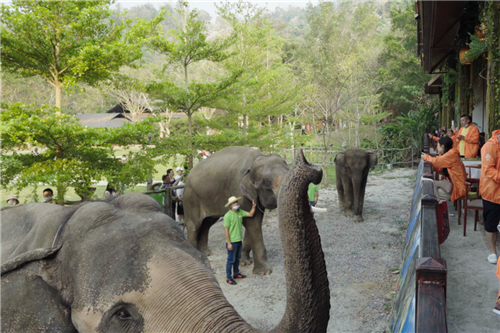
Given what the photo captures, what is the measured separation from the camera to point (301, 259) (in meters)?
1.64

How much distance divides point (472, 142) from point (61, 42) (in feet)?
27.9

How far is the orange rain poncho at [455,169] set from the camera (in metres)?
6.52

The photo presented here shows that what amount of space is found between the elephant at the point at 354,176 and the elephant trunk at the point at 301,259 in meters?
10.2

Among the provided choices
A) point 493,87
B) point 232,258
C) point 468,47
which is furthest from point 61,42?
point 468,47

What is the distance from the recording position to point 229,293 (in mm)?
7020

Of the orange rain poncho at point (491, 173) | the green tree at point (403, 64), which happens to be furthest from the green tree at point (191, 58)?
the green tree at point (403, 64)

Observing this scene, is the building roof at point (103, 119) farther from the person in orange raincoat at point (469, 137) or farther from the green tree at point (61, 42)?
the person in orange raincoat at point (469, 137)

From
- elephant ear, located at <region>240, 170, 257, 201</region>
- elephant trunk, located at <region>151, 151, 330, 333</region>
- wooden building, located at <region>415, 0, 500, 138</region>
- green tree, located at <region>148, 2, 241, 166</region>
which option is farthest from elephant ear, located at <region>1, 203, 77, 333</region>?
green tree, located at <region>148, 2, 241, 166</region>

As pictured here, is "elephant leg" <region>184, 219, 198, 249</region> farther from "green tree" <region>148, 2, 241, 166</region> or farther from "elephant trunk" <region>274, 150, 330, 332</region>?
"elephant trunk" <region>274, 150, 330, 332</region>

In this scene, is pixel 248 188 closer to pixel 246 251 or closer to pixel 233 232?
pixel 233 232

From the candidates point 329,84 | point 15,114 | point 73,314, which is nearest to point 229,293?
point 15,114

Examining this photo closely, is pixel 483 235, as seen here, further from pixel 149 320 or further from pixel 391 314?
pixel 149 320

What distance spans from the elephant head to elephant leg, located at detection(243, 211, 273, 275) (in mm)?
393

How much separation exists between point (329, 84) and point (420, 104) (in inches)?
493
